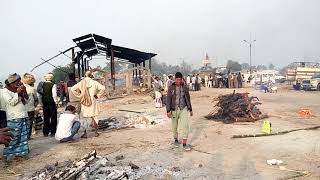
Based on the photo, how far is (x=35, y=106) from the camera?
35.6 ft

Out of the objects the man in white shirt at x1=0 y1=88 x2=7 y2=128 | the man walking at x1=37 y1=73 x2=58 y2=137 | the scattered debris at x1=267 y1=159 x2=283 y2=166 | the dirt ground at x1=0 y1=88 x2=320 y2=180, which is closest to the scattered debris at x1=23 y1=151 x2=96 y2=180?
the dirt ground at x1=0 y1=88 x2=320 y2=180

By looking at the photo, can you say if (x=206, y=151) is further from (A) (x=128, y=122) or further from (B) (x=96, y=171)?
(A) (x=128, y=122)

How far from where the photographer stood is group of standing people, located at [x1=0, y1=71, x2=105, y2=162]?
8.23 m

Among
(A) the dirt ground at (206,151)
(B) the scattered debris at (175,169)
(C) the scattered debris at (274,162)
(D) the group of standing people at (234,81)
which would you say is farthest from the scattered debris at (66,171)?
(D) the group of standing people at (234,81)

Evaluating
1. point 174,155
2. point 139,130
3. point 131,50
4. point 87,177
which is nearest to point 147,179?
point 87,177

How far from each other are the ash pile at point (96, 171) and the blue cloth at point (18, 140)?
1.48 meters

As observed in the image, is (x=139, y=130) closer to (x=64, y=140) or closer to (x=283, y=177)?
(x=64, y=140)

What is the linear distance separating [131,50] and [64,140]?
17.6 metres

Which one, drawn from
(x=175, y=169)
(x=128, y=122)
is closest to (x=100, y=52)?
(x=128, y=122)

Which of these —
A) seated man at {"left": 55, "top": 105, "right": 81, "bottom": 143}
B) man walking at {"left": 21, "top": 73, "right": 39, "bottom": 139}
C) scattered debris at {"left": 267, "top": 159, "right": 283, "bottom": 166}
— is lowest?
scattered debris at {"left": 267, "top": 159, "right": 283, "bottom": 166}

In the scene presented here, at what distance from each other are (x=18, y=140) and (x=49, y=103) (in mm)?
2663

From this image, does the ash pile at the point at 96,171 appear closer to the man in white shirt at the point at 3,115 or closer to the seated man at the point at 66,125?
the man in white shirt at the point at 3,115

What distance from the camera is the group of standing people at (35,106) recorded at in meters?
8.23

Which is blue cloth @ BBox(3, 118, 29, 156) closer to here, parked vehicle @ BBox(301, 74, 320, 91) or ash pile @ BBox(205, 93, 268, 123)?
ash pile @ BBox(205, 93, 268, 123)
